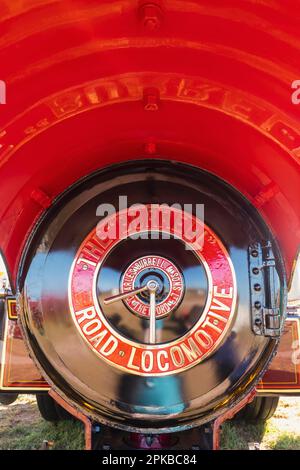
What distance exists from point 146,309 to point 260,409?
1853 millimetres

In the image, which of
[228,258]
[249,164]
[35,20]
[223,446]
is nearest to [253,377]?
[228,258]

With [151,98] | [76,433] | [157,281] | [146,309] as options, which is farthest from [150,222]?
[76,433]

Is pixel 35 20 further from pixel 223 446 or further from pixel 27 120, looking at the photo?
pixel 223 446

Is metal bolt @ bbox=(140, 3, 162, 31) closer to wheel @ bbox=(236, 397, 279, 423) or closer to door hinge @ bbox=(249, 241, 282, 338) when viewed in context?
door hinge @ bbox=(249, 241, 282, 338)

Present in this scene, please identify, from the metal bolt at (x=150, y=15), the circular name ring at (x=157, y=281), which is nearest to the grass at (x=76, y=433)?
the circular name ring at (x=157, y=281)

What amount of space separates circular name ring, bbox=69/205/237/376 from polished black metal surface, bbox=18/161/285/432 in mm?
33

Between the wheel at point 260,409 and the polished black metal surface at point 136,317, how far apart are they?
1511 mm

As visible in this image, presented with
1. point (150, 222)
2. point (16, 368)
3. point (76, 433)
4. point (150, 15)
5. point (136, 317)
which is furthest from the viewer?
point (76, 433)

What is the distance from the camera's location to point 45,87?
68.7 inches

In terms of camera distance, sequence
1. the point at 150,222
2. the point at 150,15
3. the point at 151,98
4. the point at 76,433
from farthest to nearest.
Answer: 1. the point at 76,433
2. the point at 150,222
3. the point at 151,98
4. the point at 150,15

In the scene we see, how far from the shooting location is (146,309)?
2.06m

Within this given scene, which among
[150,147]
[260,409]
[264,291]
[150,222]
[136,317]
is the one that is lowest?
[260,409]

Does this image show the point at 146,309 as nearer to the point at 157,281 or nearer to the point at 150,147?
the point at 157,281

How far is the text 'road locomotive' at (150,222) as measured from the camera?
5.64 feet
